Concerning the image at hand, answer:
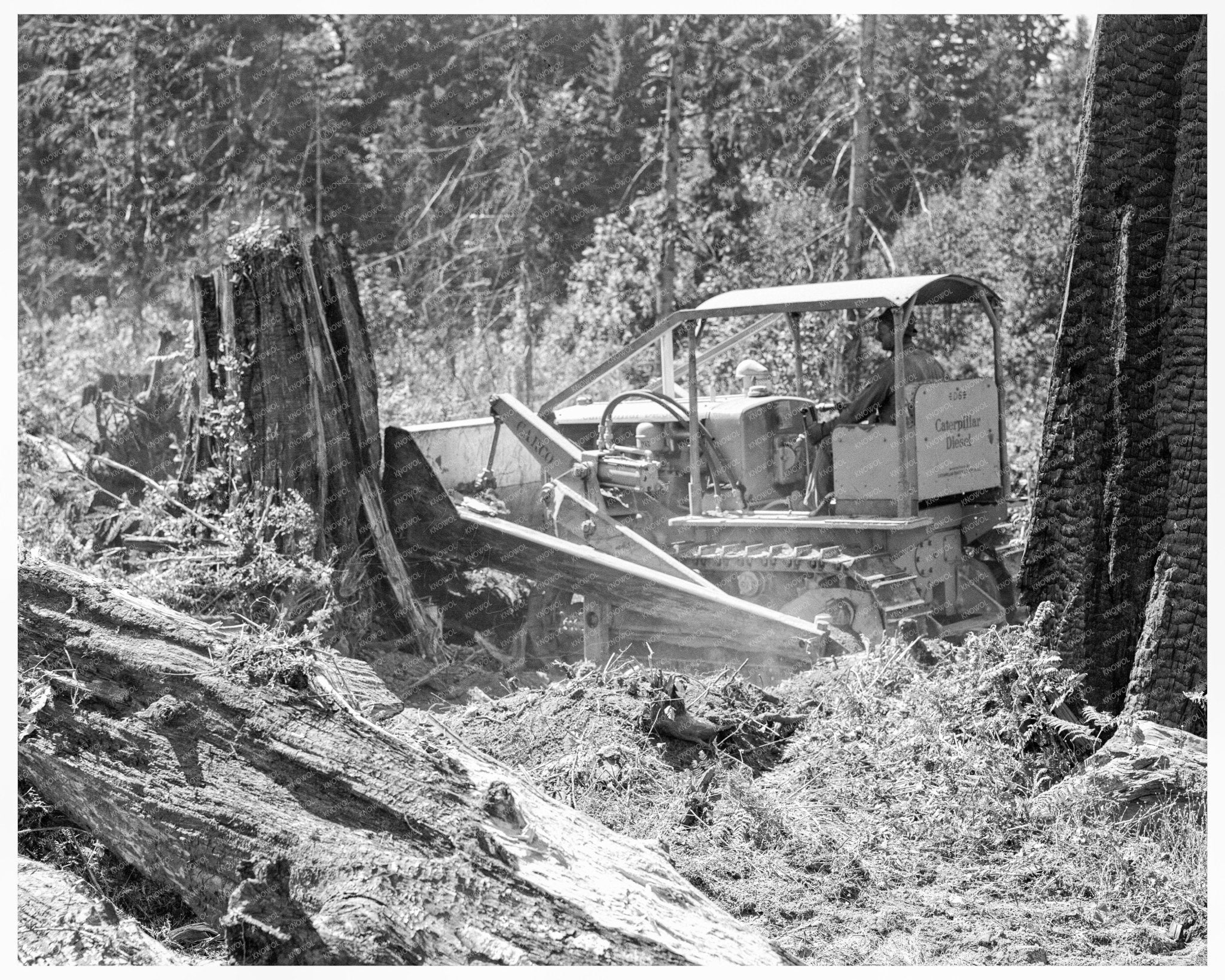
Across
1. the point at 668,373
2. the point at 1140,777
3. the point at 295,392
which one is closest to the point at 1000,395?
the point at 668,373

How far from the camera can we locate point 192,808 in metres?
4.61

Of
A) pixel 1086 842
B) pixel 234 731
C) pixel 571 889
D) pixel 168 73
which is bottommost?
pixel 1086 842

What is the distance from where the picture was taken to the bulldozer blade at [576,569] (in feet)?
27.1

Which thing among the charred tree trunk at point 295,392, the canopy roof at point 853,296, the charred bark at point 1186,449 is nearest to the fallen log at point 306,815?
the charred bark at point 1186,449

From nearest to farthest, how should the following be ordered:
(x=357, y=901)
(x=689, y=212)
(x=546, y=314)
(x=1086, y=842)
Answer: (x=357, y=901)
(x=1086, y=842)
(x=689, y=212)
(x=546, y=314)

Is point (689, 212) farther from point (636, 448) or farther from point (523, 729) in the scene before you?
point (523, 729)

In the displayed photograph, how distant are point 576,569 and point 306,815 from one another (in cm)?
466

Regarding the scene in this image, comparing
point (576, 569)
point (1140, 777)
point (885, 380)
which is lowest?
point (1140, 777)

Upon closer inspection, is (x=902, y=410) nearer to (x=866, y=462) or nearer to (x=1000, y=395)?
(x=866, y=462)

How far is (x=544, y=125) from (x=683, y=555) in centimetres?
1651

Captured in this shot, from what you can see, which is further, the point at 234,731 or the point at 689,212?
the point at 689,212

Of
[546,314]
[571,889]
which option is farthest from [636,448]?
[546,314]

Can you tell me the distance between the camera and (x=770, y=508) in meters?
9.58

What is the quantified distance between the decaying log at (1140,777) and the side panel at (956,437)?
10.2 feet
